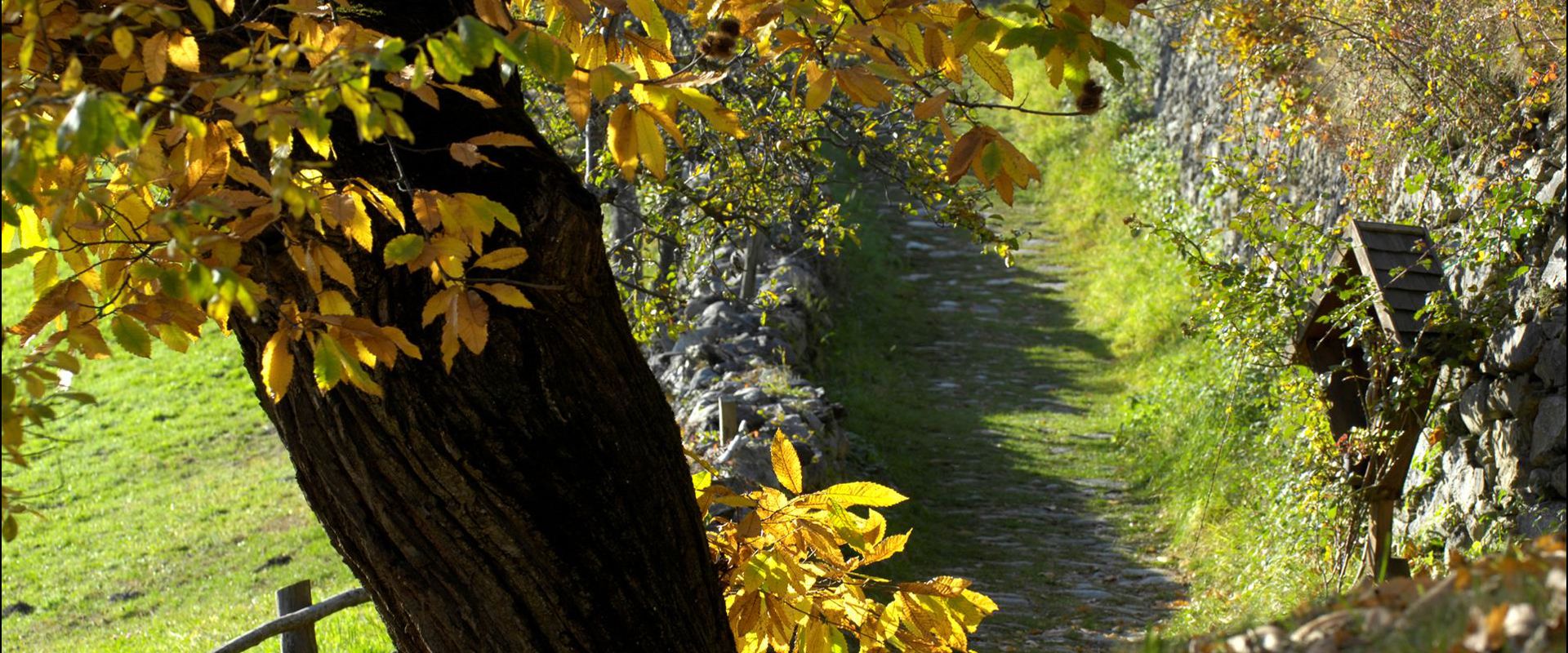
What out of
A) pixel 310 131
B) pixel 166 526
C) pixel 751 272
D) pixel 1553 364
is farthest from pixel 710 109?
pixel 166 526

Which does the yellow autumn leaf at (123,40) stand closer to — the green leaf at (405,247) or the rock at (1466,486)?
the green leaf at (405,247)

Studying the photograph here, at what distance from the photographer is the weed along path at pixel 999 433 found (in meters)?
8.11

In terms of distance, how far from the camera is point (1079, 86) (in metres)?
2.31

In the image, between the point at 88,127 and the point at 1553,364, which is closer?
the point at 88,127

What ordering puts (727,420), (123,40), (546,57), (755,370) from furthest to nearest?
(755,370)
(727,420)
(546,57)
(123,40)

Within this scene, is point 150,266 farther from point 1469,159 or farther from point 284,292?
point 1469,159

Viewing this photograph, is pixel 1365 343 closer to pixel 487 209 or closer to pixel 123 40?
pixel 487 209

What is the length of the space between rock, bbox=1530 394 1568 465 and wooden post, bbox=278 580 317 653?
516 cm

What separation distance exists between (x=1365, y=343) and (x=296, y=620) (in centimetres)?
492

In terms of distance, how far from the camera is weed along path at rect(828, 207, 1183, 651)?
811cm

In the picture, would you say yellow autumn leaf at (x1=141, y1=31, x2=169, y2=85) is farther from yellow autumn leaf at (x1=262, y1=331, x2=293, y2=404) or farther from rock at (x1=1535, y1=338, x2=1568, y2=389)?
rock at (x1=1535, y1=338, x2=1568, y2=389)

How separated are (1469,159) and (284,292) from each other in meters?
6.25

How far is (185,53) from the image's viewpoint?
7.13ft

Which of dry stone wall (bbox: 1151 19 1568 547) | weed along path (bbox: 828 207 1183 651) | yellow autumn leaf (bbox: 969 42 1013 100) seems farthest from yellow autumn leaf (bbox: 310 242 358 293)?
weed along path (bbox: 828 207 1183 651)
